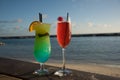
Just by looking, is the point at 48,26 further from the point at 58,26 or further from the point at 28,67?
the point at 28,67

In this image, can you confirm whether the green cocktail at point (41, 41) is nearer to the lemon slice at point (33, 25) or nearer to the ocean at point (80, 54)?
the lemon slice at point (33, 25)

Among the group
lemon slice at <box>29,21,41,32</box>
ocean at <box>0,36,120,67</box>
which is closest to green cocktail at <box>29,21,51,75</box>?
lemon slice at <box>29,21,41,32</box>

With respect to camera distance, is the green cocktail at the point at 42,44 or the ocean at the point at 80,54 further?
the ocean at the point at 80,54

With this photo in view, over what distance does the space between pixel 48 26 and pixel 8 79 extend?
0.32 m

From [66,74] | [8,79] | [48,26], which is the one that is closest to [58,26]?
[48,26]

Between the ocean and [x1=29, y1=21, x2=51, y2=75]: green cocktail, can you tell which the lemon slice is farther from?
the ocean

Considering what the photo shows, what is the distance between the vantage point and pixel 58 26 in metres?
1.06

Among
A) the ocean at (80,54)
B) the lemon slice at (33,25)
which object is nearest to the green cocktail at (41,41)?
the lemon slice at (33,25)

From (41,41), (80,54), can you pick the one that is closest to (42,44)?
(41,41)

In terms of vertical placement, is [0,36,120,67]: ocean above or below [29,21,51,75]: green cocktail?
below

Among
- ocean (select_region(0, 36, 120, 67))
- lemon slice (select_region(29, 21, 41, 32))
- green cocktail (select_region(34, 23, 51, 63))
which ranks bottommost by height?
ocean (select_region(0, 36, 120, 67))

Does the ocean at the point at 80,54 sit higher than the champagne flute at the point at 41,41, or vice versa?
the champagne flute at the point at 41,41

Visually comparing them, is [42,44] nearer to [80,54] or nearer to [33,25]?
[33,25]

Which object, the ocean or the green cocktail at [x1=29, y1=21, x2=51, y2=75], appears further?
the ocean
